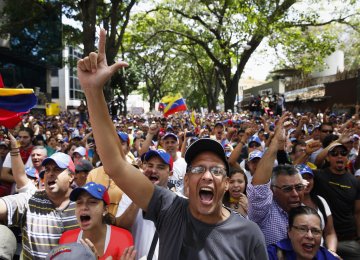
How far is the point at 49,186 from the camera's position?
3.45 metres

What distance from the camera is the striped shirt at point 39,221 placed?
3.10 metres

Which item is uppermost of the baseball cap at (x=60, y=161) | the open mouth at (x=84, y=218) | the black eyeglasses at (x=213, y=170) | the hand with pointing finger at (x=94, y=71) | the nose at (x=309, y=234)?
the hand with pointing finger at (x=94, y=71)

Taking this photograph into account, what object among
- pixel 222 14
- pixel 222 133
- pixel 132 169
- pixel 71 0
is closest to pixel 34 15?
pixel 71 0

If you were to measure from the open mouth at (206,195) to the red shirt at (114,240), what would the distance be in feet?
3.82

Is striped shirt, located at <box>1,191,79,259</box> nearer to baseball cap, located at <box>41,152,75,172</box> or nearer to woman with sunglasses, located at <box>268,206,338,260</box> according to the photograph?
baseball cap, located at <box>41,152,75,172</box>

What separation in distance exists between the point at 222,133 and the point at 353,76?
641 inches

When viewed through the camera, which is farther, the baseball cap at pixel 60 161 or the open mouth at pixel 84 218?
the baseball cap at pixel 60 161

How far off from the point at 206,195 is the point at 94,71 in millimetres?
863

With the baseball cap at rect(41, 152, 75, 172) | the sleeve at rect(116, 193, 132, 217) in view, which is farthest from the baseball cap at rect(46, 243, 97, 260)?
the baseball cap at rect(41, 152, 75, 172)

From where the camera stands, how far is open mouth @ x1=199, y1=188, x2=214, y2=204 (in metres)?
2.02

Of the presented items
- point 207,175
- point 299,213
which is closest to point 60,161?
point 207,175

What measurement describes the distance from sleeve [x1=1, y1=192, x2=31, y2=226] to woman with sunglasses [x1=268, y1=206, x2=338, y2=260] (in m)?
2.01

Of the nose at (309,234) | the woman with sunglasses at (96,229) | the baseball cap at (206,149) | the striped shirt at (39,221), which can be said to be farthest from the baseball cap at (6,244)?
the nose at (309,234)

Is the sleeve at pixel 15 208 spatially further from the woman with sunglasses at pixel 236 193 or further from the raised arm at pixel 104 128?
the woman with sunglasses at pixel 236 193
